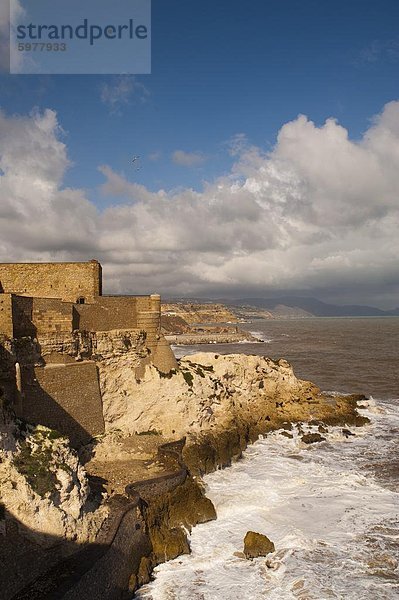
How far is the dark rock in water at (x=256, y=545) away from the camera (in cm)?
1468

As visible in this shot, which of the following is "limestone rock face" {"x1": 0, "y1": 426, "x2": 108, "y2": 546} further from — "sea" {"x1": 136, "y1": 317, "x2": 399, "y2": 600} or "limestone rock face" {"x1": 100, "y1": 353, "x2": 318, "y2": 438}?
"limestone rock face" {"x1": 100, "y1": 353, "x2": 318, "y2": 438}

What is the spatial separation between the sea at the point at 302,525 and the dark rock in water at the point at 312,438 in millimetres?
368

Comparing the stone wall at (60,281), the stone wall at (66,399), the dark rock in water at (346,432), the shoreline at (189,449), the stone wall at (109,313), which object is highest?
the stone wall at (60,281)

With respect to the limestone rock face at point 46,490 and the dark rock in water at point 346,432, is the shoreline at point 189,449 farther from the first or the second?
the dark rock in water at point 346,432

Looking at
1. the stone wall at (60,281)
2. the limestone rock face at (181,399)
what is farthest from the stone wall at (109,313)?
the limestone rock face at (181,399)

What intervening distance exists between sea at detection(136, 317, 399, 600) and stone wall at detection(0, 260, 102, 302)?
1206 centimetres

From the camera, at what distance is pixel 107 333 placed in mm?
22484

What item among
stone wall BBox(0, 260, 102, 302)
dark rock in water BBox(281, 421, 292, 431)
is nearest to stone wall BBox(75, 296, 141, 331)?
stone wall BBox(0, 260, 102, 302)

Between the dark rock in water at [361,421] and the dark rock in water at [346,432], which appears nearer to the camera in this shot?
the dark rock in water at [346,432]

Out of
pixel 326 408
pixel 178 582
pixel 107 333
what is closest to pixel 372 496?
pixel 178 582

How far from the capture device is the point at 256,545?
14758 millimetres

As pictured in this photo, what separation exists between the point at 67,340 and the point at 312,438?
53.5 feet

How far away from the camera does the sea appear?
1317cm

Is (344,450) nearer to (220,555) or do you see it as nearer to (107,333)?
(220,555)
